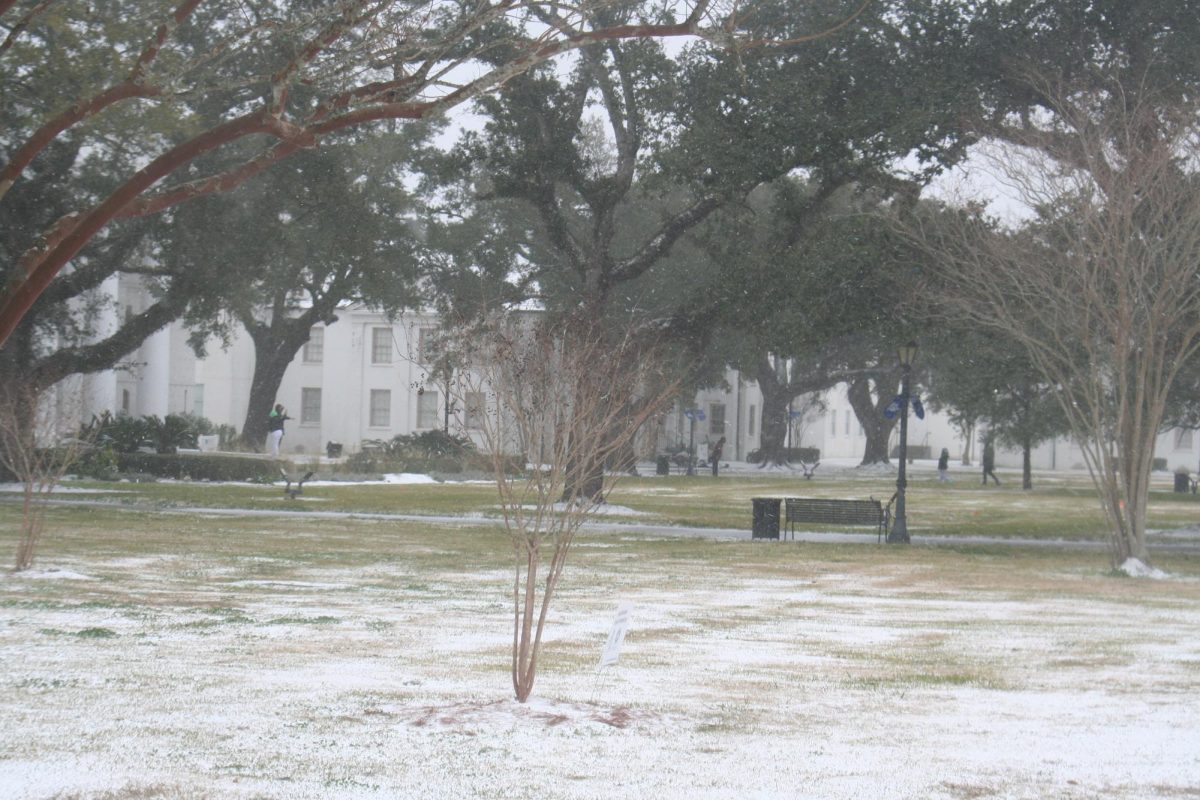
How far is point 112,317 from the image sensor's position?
5300 centimetres

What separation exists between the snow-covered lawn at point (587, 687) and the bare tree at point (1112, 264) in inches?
102

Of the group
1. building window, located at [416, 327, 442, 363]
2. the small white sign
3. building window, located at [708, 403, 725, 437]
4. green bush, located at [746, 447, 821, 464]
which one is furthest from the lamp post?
building window, located at [708, 403, 725, 437]

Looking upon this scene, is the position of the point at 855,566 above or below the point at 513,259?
below

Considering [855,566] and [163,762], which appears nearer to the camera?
[163,762]

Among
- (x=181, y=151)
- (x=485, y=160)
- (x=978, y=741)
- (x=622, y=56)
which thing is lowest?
(x=978, y=741)

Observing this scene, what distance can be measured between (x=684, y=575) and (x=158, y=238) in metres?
15.4

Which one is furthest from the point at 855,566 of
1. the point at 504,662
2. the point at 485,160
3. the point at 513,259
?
the point at 513,259

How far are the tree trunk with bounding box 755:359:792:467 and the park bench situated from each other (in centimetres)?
3654

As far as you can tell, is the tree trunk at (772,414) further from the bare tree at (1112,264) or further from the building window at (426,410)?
the bare tree at (1112,264)

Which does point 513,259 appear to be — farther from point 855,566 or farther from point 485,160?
point 855,566

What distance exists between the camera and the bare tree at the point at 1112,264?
18.3m

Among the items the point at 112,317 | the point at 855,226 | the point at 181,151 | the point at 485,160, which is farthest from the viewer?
the point at 112,317

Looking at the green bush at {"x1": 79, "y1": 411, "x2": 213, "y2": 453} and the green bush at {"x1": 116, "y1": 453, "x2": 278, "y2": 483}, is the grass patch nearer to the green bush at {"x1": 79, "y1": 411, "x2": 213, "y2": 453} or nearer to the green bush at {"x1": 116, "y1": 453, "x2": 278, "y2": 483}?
the green bush at {"x1": 116, "y1": 453, "x2": 278, "y2": 483}

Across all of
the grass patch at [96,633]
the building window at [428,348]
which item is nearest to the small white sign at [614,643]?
the grass patch at [96,633]
